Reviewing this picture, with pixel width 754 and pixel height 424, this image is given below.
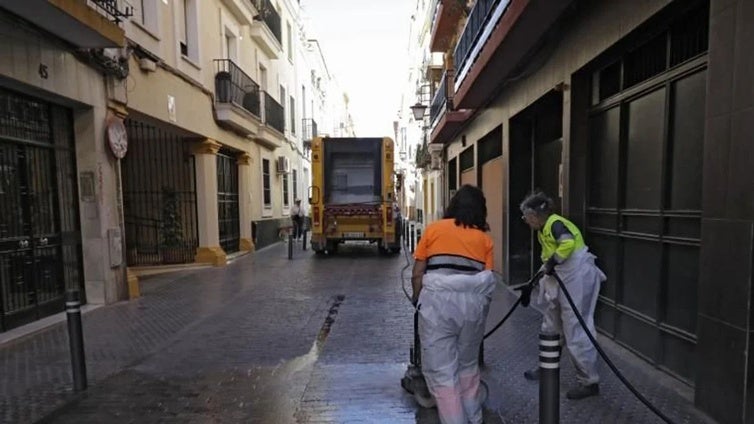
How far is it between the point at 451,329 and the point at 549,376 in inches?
26.7

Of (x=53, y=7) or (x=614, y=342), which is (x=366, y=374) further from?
(x=53, y=7)

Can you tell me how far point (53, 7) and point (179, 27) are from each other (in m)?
5.55

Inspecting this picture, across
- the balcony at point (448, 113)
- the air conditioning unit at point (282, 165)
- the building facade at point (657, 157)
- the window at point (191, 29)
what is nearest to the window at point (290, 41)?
the air conditioning unit at point (282, 165)

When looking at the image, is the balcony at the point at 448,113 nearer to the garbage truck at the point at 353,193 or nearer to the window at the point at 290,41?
the garbage truck at the point at 353,193

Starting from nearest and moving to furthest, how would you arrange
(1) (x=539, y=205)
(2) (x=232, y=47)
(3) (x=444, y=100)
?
1. (1) (x=539, y=205)
2. (3) (x=444, y=100)
3. (2) (x=232, y=47)

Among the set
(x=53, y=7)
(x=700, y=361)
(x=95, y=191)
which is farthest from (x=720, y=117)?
(x=95, y=191)

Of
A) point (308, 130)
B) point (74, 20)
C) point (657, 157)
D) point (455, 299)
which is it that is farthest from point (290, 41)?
point (455, 299)

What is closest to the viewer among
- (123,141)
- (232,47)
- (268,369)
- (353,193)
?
(268,369)

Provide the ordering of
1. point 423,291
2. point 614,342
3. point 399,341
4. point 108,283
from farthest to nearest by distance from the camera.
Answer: point 108,283 → point 399,341 → point 614,342 → point 423,291

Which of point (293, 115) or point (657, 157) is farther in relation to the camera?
point (293, 115)

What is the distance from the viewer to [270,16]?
1761 cm

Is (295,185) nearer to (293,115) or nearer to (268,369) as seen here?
(293,115)

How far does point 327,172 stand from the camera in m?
13.8

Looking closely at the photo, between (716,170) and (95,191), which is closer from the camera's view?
(716,170)
